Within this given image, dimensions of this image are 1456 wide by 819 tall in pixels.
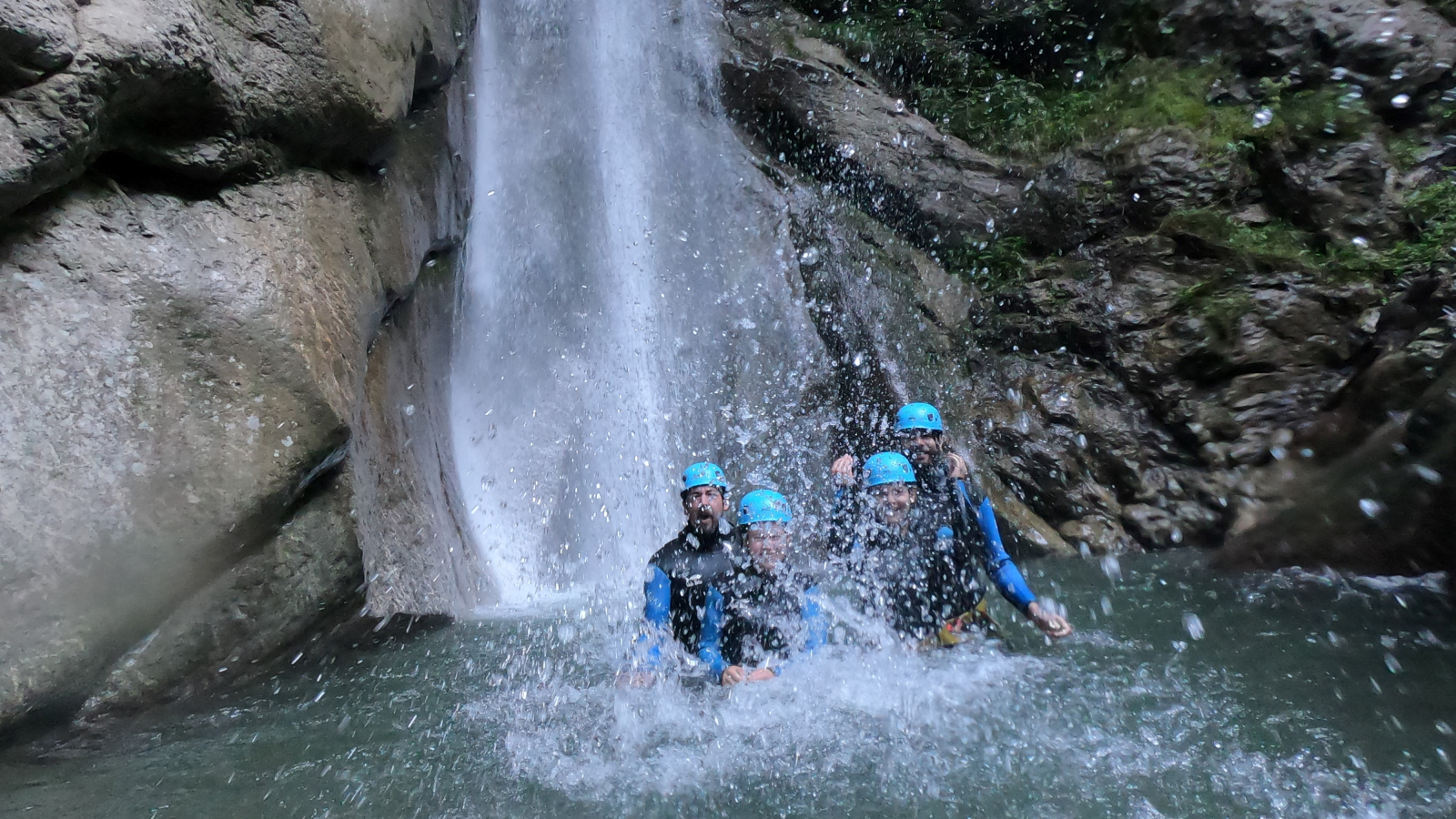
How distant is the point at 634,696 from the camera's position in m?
3.73

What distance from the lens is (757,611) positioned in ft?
12.8

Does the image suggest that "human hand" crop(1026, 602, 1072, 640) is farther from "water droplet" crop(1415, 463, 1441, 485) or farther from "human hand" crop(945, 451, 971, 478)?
"water droplet" crop(1415, 463, 1441, 485)

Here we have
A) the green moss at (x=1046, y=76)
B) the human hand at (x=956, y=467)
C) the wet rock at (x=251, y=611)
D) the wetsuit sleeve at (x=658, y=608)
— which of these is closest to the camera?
the wet rock at (x=251, y=611)

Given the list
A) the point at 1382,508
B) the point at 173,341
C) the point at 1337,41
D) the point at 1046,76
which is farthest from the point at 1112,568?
the point at 173,341

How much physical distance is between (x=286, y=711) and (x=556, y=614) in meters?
2.61

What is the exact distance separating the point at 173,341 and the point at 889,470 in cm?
320

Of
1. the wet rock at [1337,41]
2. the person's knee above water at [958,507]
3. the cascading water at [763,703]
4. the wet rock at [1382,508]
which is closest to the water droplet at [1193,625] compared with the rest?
the cascading water at [763,703]

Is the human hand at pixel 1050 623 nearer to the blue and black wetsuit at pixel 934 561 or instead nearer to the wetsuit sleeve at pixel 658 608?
the blue and black wetsuit at pixel 934 561

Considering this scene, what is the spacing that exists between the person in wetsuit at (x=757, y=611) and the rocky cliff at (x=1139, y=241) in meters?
3.53

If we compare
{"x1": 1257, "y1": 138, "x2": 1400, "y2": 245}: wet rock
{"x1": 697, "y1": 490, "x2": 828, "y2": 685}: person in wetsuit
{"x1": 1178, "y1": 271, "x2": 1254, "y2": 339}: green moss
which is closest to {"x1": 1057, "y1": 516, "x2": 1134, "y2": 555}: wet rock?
{"x1": 1178, "y1": 271, "x2": 1254, "y2": 339}: green moss

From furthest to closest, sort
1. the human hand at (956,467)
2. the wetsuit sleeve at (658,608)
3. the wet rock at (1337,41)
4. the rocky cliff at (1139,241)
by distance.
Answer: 1. the wet rock at (1337,41)
2. the rocky cliff at (1139,241)
3. the human hand at (956,467)
4. the wetsuit sleeve at (658,608)

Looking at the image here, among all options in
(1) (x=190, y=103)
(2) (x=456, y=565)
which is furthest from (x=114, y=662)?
(2) (x=456, y=565)

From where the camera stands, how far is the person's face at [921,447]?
4.48 m

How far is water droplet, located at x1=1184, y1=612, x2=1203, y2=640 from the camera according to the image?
177 inches
